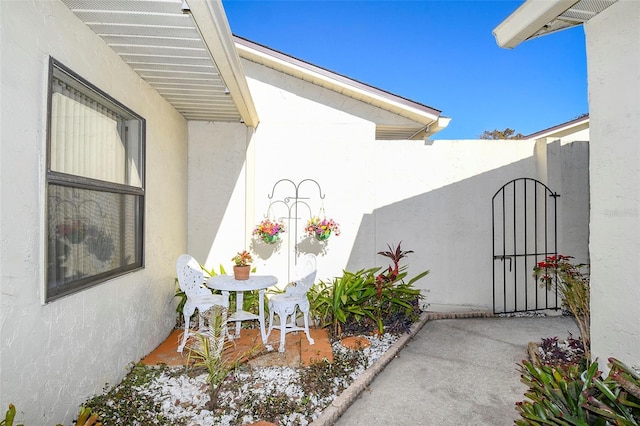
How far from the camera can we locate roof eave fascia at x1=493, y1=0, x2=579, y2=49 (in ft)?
7.20

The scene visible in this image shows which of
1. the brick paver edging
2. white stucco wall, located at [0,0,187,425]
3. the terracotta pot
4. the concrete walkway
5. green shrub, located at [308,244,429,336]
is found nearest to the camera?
white stucco wall, located at [0,0,187,425]

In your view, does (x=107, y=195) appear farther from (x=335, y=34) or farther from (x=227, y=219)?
(x=335, y=34)

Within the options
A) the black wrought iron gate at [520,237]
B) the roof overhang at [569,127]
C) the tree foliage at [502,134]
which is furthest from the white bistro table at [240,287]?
the tree foliage at [502,134]

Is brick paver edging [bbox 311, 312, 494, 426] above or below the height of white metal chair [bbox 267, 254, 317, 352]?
below

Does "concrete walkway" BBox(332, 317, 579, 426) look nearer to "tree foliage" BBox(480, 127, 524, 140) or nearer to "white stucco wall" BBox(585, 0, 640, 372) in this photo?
"white stucco wall" BBox(585, 0, 640, 372)

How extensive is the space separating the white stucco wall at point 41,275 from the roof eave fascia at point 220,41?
0.87 meters

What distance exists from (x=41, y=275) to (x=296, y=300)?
2.40 m

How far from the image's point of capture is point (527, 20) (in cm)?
239

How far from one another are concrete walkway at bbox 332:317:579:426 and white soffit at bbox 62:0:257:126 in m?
3.10

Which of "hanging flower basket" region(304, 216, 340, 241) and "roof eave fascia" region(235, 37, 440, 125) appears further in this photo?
"roof eave fascia" region(235, 37, 440, 125)

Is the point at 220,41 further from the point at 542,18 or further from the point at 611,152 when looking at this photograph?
the point at 611,152

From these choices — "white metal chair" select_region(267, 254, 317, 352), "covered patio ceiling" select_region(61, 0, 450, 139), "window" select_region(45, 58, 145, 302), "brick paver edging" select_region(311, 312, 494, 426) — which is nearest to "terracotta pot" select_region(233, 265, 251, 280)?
"white metal chair" select_region(267, 254, 317, 352)

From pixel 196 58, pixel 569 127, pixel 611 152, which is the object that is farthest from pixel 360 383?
pixel 569 127

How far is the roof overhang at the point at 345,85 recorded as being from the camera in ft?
17.5
